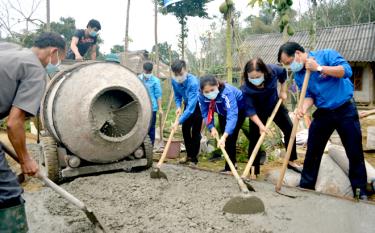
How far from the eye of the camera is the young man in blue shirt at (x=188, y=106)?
16.9ft

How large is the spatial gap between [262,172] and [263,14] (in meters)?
32.7

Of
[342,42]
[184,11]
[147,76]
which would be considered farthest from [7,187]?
[184,11]

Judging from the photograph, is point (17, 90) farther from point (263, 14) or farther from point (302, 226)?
point (263, 14)

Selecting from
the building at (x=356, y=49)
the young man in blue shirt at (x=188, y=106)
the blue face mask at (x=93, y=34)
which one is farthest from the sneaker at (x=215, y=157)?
the building at (x=356, y=49)

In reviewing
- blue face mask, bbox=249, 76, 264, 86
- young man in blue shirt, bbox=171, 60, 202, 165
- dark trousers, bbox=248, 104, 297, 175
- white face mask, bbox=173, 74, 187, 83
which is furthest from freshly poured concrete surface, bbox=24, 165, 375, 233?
white face mask, bbox=173, 74, 187, 83

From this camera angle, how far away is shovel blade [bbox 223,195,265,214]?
10.3 ft

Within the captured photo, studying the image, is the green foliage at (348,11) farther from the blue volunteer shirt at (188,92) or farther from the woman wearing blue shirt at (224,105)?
the woman wearing blue shirt at (224,105)

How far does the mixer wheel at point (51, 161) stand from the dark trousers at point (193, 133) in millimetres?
1946

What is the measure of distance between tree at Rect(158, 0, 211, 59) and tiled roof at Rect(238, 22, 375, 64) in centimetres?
347

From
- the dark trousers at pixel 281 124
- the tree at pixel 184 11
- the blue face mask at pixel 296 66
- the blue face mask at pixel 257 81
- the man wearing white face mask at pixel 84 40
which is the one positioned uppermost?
the tree at pixel 184 11

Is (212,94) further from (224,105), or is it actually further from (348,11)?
(348,11)

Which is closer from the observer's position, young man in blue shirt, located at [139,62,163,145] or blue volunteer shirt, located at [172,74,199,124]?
blue volunteer shirt, located at [172,74,199,124]

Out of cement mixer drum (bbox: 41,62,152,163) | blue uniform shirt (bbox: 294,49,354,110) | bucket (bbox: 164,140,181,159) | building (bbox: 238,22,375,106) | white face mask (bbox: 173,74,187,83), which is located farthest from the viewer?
building (bbox: 238,22,375,106)

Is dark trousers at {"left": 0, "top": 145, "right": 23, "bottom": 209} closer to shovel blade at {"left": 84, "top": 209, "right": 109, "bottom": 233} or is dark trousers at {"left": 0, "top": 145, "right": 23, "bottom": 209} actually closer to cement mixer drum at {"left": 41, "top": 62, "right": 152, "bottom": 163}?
shovel blade at {"left": 84, "top": 209, "right": 109, "bottom": 233}
